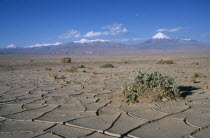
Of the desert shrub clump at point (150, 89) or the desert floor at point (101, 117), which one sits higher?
the desert shrub clump at point (150, 89)

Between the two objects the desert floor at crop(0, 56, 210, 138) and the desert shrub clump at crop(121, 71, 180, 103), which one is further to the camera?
the desert shrub clump at crop(121, 71, 180, 103)

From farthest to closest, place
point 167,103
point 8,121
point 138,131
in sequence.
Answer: point 167,103, point 8,121, point 138,131

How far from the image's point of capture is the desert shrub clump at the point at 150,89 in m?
5.11

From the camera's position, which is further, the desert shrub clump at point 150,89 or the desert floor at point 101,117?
the desert shrub clump at point 150,89

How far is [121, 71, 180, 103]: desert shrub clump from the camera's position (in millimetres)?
5109

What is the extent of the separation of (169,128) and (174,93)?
1898mm

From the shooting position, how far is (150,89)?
17.4 feet

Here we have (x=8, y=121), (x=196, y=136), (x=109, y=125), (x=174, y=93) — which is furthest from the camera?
(x=174, y=93)

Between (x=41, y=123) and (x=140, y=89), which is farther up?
(x=140, y=89)

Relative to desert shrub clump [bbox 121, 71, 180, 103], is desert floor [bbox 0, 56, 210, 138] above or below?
below

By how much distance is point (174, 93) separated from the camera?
5.23m

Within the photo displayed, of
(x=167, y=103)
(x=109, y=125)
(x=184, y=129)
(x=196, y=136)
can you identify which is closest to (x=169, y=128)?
(x=184, y=129)

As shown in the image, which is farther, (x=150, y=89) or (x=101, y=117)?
(x=150, y=89)

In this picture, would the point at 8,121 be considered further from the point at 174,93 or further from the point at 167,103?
the point at 174,93
